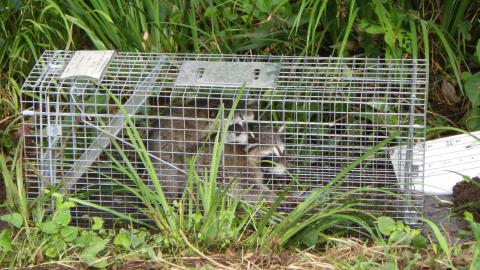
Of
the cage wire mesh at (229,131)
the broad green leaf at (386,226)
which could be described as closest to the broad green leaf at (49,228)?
the cage wire mesh at (229,131)

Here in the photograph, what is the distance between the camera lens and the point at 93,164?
556 centimetres

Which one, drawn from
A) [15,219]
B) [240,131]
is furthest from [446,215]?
[15,219]

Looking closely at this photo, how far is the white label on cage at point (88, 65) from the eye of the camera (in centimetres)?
518

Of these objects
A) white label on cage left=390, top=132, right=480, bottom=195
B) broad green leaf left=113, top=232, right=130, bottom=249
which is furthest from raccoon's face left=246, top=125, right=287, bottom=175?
broad green leaf left=113, top=232, right=130, bottom=249

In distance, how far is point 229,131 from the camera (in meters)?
5.46

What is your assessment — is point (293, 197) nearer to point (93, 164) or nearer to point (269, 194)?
point (269, 194)

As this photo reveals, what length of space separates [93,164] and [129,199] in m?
0.30

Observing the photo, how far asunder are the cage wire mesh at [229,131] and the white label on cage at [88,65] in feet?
0.16

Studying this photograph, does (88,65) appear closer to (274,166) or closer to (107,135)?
(107,135)

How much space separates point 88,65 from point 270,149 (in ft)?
3.82

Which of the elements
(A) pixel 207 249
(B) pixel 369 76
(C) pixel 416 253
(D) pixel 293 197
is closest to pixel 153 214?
(A) pixel 207 249

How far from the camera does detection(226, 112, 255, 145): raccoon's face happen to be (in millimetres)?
5398

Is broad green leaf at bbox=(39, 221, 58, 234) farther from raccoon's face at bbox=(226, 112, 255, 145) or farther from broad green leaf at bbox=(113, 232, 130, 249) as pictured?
raccoon's face at bbox=(226, 112, 255, 145)

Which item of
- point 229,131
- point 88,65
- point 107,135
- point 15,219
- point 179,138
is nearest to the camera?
point 15,219
